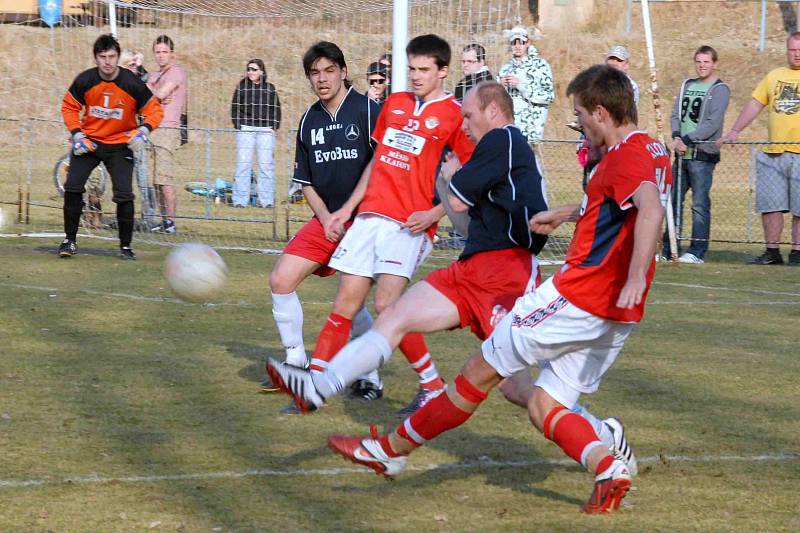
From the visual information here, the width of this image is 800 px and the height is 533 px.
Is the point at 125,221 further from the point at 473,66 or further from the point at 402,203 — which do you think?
the point at 402,203

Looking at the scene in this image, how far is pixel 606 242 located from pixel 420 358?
202 centimetres

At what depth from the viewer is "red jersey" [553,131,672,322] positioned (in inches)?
191

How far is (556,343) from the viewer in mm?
4953

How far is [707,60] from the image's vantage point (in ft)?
43.8

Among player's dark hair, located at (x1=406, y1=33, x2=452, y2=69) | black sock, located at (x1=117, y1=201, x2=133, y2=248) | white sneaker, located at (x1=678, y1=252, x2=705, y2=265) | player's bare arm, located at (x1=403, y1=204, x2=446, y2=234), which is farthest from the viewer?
white sneaker, located at (x1=678, y1=252, x2=705, y2=265)

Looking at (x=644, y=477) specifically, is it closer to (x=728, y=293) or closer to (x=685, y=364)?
(x=685, y=364)

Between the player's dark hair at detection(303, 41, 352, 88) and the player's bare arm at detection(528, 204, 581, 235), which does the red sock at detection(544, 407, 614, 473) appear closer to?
the player's bare arm at detection(528, 204, 581, 235)

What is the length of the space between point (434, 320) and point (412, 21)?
11.1 metres

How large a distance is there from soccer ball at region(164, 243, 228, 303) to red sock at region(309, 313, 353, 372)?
1062mm

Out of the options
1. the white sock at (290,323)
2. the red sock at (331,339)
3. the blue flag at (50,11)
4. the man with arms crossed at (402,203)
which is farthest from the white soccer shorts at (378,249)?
the blue flag at (50,11)

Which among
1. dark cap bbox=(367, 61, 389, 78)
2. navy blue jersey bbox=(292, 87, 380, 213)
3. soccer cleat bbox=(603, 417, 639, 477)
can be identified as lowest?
soccer cleat bbox=(603, 417, 639, 477)

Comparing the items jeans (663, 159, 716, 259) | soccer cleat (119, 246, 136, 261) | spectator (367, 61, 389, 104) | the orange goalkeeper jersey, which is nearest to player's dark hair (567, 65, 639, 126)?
the orange goalkeeper jersey

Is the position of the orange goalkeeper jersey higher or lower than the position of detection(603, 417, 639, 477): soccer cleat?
higher

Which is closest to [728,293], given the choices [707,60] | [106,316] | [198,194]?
[707,60]
